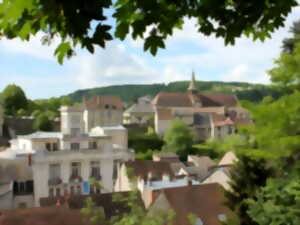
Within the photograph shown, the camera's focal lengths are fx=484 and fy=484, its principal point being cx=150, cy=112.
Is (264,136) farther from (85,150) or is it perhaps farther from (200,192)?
(85,150)

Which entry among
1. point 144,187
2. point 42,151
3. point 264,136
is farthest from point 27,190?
point 264,136

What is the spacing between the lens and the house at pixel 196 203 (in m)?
17.6

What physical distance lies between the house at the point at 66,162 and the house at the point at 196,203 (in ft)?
27.7

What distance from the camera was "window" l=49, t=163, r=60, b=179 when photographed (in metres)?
28.3

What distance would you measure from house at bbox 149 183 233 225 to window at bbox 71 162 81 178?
1173 cm

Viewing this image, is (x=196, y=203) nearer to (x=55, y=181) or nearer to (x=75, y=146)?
(x=55, y=181)

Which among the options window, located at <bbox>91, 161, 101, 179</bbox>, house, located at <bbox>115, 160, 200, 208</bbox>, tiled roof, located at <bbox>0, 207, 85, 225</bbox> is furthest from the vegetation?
window, located at <bbox>91, 161, 101, 179</bbox>

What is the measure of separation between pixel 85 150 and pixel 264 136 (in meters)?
21.4

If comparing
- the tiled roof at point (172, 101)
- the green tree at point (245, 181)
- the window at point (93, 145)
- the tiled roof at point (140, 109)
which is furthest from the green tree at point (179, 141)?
the green tree at point (245, 181)

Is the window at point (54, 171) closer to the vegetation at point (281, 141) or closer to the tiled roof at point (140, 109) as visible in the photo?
the vegetation at point (281, 141)

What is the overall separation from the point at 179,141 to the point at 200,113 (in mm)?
18303

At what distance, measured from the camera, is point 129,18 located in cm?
264

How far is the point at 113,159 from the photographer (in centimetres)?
3022

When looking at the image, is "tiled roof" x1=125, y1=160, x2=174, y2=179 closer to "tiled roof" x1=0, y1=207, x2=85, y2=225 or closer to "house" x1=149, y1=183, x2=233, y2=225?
"house" x1=149, y1=183, x2=233, y2=225
